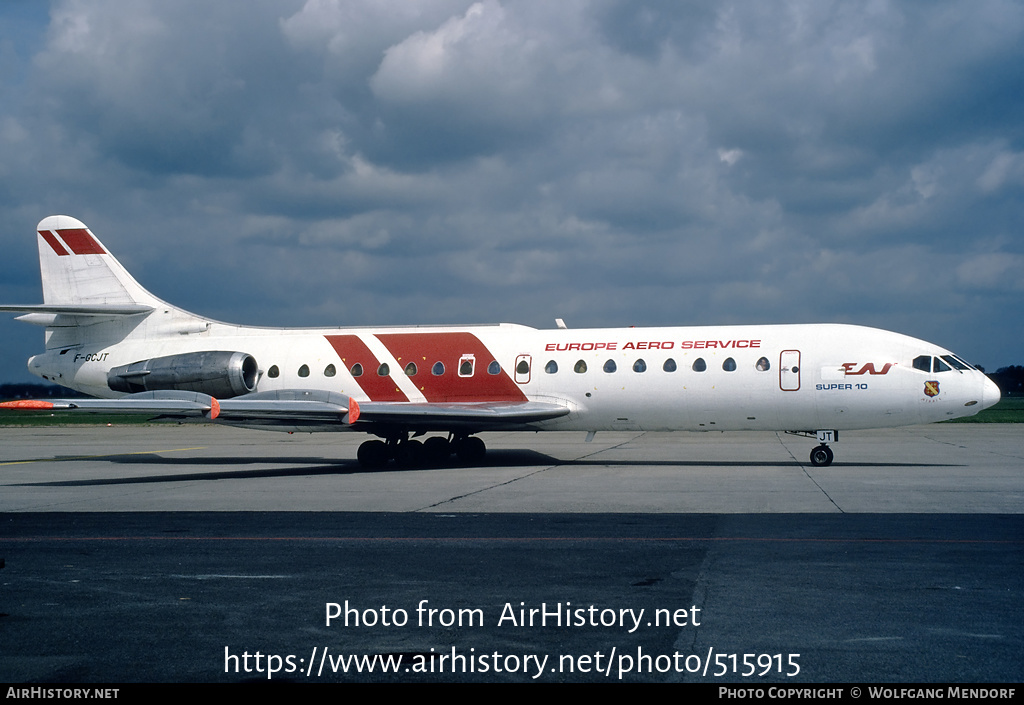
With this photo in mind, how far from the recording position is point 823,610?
24.8ft

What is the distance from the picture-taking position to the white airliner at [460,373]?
2156 cm

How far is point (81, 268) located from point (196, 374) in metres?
5.71

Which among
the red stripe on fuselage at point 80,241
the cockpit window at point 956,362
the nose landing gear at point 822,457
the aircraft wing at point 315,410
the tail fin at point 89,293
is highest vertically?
the red stripe on fuselage at point 80,241

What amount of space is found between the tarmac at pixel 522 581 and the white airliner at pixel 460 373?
9.11ft

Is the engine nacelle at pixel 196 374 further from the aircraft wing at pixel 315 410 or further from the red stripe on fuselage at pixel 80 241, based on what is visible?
the red stripe on fuselage at pixel 80 241

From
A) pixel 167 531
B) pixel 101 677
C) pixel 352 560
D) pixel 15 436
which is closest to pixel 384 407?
pixel 167 531

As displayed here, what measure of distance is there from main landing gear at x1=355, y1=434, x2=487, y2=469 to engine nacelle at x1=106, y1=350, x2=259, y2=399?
14.1 ft

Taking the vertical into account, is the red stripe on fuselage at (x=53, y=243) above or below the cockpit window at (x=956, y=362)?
above

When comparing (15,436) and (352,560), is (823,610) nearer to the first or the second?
(352,560)

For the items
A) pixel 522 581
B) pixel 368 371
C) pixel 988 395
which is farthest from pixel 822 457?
pixel 522 581

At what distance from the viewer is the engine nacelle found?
26469mm

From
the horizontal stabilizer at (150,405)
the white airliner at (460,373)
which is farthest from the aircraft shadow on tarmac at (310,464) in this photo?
the horizontal stabilizer at (150,405)

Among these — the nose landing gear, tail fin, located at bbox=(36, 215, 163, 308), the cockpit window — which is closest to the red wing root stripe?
tail fin, located at bbox=(36, 215, 163, 308)
